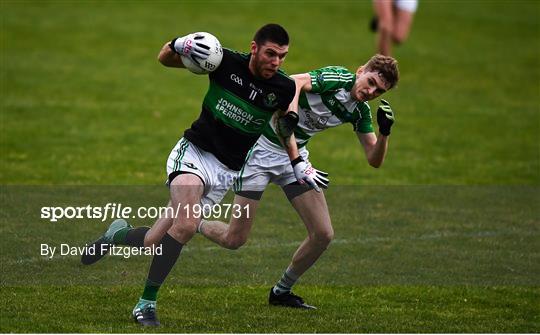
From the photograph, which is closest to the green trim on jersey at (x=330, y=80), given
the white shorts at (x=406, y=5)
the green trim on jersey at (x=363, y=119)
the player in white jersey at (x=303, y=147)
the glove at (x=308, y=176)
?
the player in white jersey at (x=303, y=147)

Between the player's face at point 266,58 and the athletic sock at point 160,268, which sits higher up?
the player's face at point 266,58

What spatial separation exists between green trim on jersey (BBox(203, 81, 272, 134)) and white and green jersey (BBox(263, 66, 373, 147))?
2.10 ft

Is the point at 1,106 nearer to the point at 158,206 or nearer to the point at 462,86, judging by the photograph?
the point at 158,206

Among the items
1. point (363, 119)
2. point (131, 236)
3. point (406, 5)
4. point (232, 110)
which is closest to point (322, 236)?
point (363, 119)

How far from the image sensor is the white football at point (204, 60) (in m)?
8.75

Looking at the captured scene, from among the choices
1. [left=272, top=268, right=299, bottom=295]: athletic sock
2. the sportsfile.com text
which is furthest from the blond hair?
the sportsfile.com text

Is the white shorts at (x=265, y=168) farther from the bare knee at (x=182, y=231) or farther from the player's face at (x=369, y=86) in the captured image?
the bare knee at (x=182, y=231)

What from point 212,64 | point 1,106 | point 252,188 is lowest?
point 1,106

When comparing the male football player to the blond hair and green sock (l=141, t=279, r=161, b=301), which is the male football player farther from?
the blond hair

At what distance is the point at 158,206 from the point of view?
13.9m

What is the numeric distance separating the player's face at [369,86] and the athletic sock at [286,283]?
5.57ft

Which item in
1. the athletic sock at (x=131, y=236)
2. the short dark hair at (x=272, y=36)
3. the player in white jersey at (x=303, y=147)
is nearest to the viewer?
the short dark hair at (x=272, y=36)

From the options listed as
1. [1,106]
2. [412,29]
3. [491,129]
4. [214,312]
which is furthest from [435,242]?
[412,29]

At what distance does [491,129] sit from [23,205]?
10385mm
